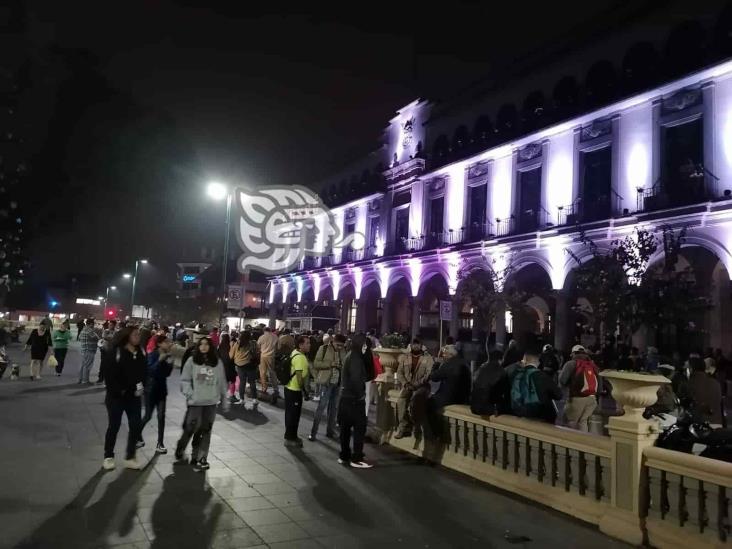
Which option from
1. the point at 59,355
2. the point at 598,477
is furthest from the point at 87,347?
the point at 598,477

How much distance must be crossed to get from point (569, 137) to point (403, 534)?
67.9 ft

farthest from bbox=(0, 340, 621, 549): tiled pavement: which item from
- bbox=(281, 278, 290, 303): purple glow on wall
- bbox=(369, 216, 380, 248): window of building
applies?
bbox=(281, 278, 290, 303): purple glow on wall

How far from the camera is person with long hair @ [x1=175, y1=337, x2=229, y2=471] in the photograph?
6.89 m

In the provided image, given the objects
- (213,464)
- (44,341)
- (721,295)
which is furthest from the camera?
(721,295)

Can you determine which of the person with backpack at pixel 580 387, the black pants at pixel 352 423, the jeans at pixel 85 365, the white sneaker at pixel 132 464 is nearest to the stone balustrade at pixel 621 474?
the black pants at pixel 352 423

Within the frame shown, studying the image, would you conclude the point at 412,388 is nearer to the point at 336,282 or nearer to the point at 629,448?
the point at 629,448

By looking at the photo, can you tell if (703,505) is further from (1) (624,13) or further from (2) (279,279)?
(2) (279,279)

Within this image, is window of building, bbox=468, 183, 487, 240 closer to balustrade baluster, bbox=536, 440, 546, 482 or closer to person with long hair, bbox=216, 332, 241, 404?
person with long hair, bbox=216, 332, 241, 404

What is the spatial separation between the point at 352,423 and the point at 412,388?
→ 5.12ft

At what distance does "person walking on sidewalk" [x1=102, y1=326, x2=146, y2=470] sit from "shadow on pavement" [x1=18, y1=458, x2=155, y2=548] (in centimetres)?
59

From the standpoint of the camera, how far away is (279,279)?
4703 cm

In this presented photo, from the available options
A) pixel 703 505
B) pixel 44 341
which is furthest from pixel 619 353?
pixel 44 341

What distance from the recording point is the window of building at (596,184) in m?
20.8
